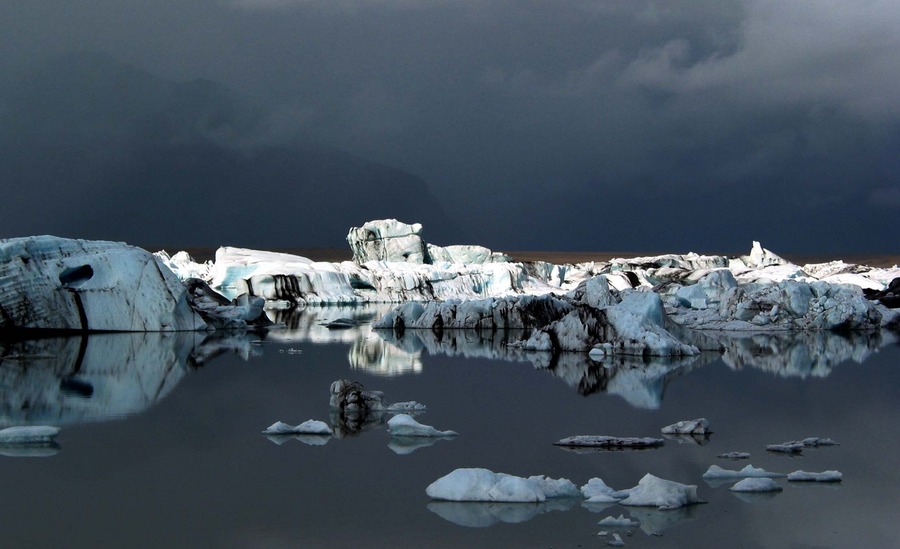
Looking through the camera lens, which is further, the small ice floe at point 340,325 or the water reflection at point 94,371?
the small ice floe at point 340,325

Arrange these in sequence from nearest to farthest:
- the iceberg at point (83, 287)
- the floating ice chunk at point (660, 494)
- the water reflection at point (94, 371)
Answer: the floating ice chunk at point (660, 494) → the water reflection at point (94, 371) → the iceberg at point (83, 287)

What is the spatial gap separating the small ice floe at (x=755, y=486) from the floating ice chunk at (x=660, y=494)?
39 centimetres

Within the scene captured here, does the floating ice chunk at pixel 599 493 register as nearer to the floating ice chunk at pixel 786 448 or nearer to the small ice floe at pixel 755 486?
the small ice floe at pixel 755 486

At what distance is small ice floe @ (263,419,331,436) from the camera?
676 cm

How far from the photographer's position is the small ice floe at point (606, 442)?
6477 millimetres

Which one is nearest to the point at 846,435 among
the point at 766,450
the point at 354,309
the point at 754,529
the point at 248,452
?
the point at 766,450

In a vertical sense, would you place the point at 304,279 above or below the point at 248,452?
above

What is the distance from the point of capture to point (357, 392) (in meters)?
7.79

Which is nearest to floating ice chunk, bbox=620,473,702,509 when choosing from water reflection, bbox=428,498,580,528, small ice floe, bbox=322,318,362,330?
water reflection, bbox=428,498,580,528

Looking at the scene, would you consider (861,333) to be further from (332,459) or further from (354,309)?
(332,459)

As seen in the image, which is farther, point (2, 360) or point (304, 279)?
point (304, 279)

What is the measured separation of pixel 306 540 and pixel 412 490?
102 centimetres

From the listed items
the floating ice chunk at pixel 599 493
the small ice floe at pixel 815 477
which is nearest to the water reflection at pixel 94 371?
the floating ice chunk at pixel 599 493

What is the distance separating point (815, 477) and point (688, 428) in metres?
1.62
